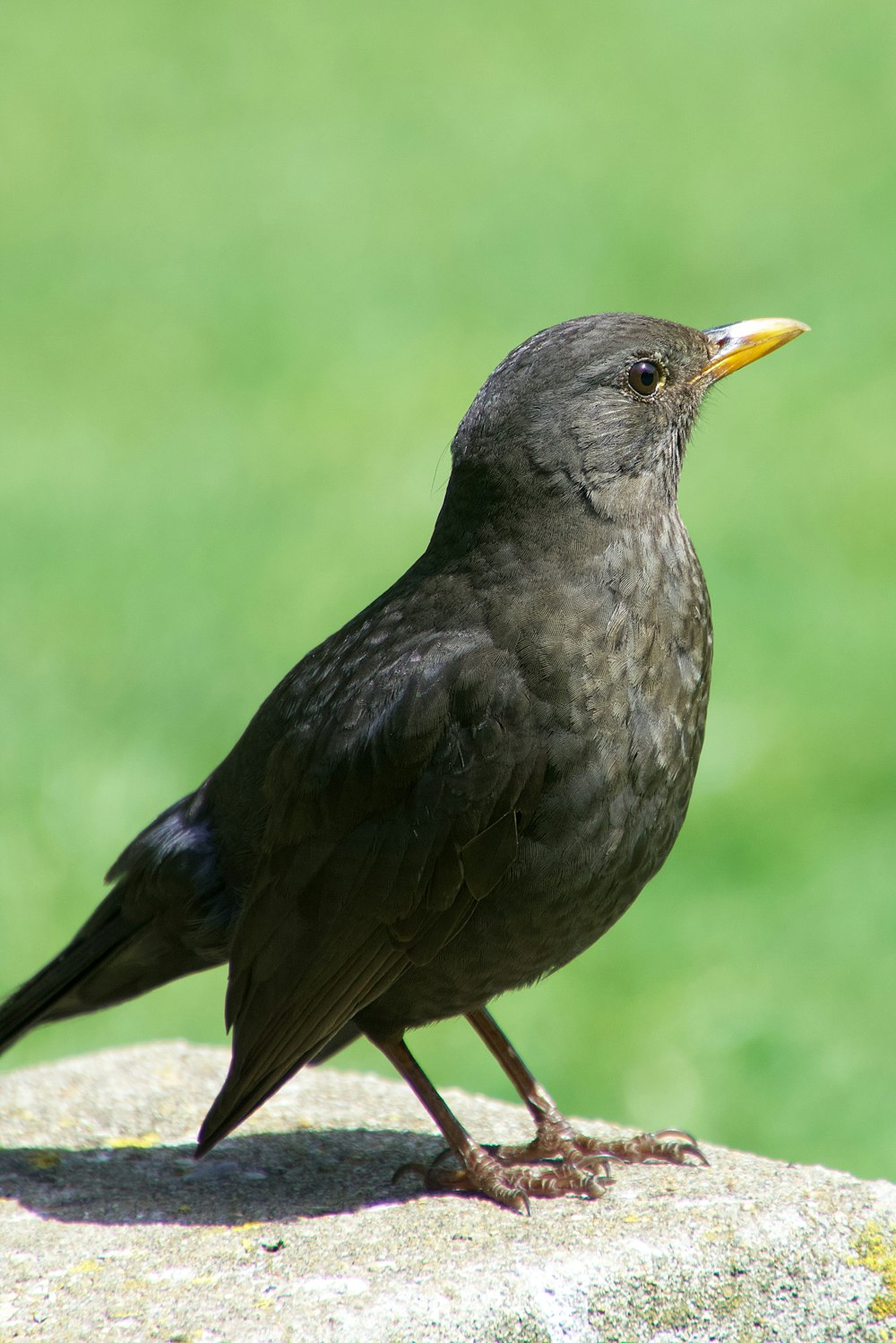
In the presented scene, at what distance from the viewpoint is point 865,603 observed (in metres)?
8.53

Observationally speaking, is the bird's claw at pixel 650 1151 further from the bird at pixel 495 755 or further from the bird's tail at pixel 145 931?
the bird's tail at pixel 145 931

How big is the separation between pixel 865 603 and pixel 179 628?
10.3ft

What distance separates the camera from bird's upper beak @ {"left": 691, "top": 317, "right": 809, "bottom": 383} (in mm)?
4645

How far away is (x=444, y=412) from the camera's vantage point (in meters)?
9.92

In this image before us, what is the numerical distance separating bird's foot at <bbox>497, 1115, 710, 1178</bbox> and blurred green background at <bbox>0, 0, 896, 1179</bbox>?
5.89 feet

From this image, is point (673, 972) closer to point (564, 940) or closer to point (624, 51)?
point (564, 940)

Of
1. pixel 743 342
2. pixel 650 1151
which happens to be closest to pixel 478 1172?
pixel 650 1151

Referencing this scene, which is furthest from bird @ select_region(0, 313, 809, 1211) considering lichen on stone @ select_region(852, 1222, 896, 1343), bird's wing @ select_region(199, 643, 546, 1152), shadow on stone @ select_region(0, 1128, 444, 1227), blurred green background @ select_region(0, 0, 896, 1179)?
blurred green background @ select_region(0, 0, 896, 1179)

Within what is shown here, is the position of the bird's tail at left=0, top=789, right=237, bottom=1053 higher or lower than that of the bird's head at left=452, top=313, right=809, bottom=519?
lower

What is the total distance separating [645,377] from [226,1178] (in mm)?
2202

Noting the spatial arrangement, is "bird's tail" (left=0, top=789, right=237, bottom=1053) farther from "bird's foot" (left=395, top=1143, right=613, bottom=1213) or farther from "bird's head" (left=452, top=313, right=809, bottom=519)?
"bird's head" (left=452, top=313, right=809, bottom=519)

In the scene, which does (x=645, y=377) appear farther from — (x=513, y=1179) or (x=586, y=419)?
(x=513, y=1179)

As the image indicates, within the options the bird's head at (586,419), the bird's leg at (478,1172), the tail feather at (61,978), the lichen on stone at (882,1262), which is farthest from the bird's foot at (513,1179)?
the bird's head at (586,419)

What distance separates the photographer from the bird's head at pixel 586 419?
430 cm
